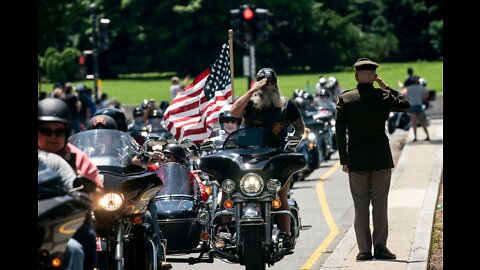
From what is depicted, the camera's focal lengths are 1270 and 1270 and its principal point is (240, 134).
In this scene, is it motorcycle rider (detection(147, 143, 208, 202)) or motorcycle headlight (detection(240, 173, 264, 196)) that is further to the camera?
motorcycle rider (detection(147, 143, 208, 202))

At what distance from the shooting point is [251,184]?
421 inches

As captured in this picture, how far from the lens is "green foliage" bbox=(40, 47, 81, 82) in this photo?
76562 mm

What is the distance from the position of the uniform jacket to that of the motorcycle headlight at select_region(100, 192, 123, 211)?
9.93 feet

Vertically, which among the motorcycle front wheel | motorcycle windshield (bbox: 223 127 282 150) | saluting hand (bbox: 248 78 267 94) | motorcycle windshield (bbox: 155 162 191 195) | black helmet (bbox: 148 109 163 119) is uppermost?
saluting hand (bbox: 248 78 267 94)

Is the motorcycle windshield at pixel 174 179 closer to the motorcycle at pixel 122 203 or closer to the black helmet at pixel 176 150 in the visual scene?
the black helmet at pixel 176 150

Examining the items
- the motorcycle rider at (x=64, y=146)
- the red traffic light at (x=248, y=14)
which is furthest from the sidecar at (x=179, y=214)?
the red traffic light at (x=248, y=14)

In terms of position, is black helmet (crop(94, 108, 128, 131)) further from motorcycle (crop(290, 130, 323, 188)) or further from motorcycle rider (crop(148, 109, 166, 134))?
motorcycle (crop(290, 130, 323, 188))

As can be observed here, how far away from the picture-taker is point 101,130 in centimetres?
1023

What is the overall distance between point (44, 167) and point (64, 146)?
2.74 ft

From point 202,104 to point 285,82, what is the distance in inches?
2348

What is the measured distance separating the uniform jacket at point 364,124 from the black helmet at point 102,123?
2.05m

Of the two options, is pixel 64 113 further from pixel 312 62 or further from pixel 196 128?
pixel 312 62

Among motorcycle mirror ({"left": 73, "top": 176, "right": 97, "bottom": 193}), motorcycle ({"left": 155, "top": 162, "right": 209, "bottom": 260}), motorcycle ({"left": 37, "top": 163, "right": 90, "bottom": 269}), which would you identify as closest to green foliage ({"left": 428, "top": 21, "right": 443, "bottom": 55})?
motorcycle ({"left": 155, "top": 162, "right": 209, "bottom": 260})

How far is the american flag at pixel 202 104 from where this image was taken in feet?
53.2
